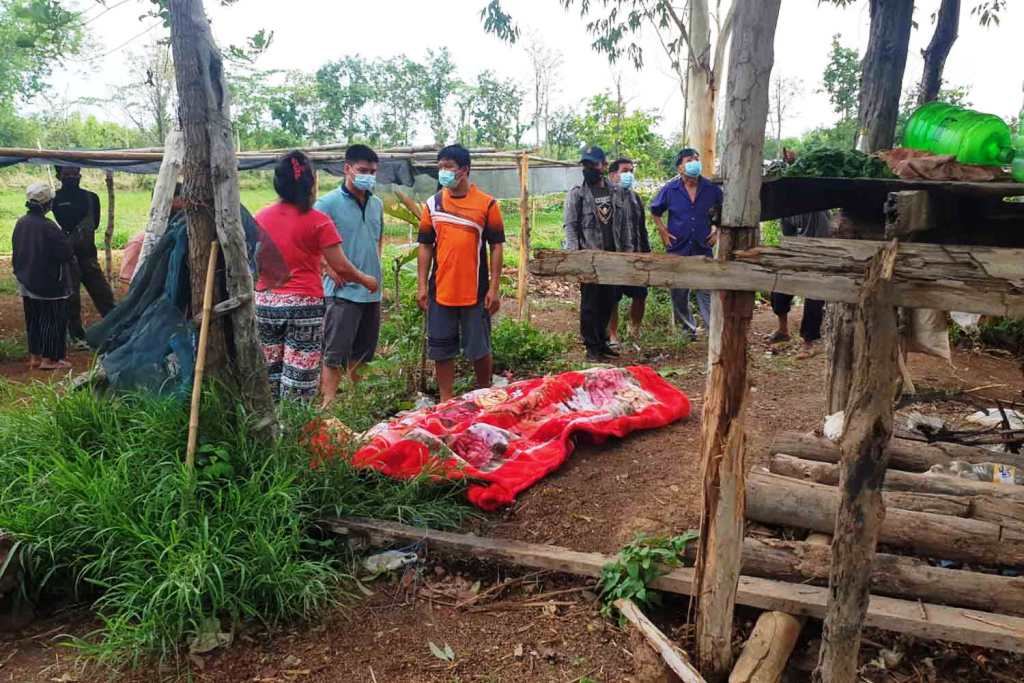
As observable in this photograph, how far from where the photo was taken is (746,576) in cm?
329

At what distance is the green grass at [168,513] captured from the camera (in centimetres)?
303

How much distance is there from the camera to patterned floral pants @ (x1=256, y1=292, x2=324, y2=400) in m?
4.58

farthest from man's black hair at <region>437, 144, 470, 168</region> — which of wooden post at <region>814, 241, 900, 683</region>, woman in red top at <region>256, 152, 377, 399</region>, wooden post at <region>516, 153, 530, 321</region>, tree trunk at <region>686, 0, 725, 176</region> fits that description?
tree trunk at <region>686, 0, 725, 176</region>

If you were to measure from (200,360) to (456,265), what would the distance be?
79.2 inches

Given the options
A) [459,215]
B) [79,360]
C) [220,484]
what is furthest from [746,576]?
[79,360]

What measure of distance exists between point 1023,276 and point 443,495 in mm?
2859

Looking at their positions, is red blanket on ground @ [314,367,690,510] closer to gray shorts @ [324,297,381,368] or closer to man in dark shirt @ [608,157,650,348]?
gray shorts @ [324,297,381,368]

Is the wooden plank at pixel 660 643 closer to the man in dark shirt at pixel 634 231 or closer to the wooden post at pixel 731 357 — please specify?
the wooden post at pixel 731 357

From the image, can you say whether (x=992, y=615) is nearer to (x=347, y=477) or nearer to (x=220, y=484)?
(x=347, y=477)

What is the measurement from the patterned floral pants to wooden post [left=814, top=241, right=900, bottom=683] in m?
3.27

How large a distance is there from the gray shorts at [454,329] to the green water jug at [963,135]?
9.38ft

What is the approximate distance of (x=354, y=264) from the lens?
5309 millimetres

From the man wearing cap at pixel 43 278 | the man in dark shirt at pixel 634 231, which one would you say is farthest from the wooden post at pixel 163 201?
the man in dark shirt at pixel 634 231

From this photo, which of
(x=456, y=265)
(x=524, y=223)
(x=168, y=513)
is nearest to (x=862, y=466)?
(x=168, y=513)
